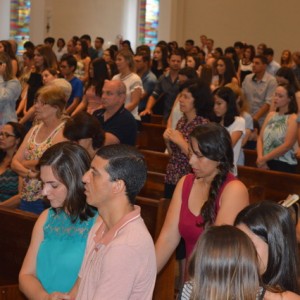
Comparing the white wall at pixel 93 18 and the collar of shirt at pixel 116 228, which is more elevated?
the white wall at pixel 93 18

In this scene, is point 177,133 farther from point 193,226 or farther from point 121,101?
point 193,226

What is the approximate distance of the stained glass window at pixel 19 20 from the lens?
2138 cm

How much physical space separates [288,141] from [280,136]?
7.7 inches

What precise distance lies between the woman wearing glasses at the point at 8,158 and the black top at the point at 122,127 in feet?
2.45

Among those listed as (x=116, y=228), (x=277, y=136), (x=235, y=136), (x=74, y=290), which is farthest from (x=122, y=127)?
(x=116, y=228)

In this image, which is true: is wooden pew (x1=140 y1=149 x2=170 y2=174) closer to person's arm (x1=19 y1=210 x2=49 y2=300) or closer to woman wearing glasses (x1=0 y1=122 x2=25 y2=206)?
woman wearing glasses (x1=0 y1=122 x2=25 y2=206)

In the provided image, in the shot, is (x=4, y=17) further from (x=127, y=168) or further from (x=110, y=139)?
(x=127, y=168)

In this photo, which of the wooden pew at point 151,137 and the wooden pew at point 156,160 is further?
the wooden pew at point 151,137

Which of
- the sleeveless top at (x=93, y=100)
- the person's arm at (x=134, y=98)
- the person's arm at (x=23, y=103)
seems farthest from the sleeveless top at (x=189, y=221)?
the person's arm at (x=23, y=103)

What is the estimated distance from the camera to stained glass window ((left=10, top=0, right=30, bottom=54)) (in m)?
21.4

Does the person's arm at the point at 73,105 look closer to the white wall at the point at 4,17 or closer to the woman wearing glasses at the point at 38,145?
the woman wearing glasses at the point at 38,145

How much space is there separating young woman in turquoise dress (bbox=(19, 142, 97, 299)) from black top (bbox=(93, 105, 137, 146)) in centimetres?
275

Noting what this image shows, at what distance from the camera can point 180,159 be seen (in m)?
6.19

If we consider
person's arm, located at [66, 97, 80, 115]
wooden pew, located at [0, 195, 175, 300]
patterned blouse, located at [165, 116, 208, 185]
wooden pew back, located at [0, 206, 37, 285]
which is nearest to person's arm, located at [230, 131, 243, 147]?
patterned blouse, located at [165, 116, 208, 185]
